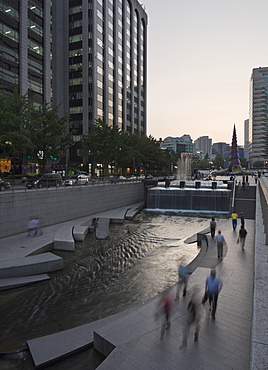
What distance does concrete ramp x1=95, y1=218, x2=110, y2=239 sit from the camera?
23047 millimetres

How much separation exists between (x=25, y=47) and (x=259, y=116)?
581ft

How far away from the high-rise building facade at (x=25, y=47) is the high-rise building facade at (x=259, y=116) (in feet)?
539

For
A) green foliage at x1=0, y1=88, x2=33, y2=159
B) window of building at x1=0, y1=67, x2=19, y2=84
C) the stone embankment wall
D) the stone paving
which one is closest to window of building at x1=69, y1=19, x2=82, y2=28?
window of building at x1=0, y1=67, x2=19, y2=84

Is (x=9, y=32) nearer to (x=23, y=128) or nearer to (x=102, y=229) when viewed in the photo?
(x=23, y=128)

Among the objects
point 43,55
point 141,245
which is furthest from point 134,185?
point 43,55

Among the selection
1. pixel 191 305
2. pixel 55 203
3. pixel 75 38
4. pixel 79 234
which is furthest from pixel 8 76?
pixel 191 305

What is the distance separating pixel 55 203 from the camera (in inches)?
1042

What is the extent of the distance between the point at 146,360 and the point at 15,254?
12138 millimetres

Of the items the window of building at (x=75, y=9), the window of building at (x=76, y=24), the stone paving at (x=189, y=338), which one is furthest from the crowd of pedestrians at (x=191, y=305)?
the window of building at (x=75, y=9)

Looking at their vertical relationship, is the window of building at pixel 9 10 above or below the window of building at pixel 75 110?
above

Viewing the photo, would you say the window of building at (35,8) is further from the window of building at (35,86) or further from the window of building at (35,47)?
the window of building at (35,86)

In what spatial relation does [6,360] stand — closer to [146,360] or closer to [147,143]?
[146,360]

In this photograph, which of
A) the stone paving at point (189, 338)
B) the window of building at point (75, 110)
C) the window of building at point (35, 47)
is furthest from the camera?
the window of building at point (75, 110)

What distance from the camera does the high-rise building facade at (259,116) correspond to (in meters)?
193
